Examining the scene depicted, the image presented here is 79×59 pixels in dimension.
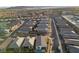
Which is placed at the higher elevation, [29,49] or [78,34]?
[78,34]

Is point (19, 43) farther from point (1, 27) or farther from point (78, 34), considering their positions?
point (78, 34)

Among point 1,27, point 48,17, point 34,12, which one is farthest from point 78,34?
point 1,27
